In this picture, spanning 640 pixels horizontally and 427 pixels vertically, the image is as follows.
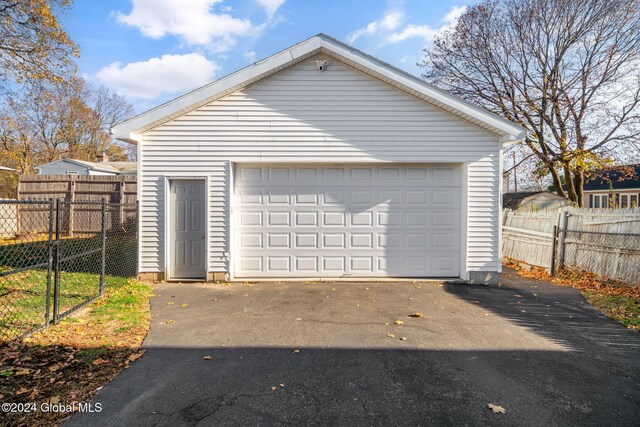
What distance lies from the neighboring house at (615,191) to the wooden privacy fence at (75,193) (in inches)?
1187

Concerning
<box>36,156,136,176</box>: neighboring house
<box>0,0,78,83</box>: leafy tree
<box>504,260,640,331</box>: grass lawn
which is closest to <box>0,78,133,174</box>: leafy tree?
<box>36,156,136,176</box>: neighboring house

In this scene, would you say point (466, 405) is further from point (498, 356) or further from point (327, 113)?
point (327, 113)

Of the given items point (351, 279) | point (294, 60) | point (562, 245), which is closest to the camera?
point (294, 60)

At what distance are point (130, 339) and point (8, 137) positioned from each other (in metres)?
30.8

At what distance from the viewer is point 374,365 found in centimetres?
379

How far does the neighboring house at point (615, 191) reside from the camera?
27.5 metres

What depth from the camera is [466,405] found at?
10.0ft

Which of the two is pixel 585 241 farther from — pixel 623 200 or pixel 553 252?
pixel 623 200

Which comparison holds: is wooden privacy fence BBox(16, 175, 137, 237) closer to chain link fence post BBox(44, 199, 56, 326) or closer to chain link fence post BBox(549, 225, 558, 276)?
chain link fence post BBox(44, 199, 56, 326)

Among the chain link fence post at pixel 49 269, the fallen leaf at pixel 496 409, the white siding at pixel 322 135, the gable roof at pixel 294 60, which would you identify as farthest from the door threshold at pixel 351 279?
the fallen leaf at pixel 496 409

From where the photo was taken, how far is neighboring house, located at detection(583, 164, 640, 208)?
27.5 metres

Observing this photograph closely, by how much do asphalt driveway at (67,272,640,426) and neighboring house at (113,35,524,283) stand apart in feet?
4.94

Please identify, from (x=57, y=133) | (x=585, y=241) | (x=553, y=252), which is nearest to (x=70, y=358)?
(x=553, y=252)

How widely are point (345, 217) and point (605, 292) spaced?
5.59 meters
